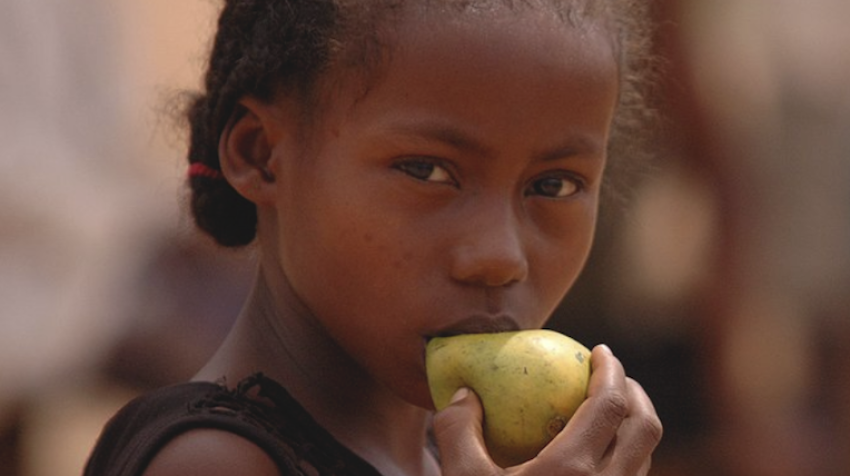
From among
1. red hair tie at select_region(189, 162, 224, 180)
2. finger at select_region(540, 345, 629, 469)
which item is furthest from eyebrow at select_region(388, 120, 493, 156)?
red hair tie at select_region(189, 162, 224, 180)

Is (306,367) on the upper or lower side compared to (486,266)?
lower

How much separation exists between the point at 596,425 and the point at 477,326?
0.76ft

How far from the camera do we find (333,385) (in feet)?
7.48

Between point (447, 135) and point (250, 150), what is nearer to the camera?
point (447, 135)

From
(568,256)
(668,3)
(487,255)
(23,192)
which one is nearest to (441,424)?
(487,255)

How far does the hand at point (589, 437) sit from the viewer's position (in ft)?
6.40

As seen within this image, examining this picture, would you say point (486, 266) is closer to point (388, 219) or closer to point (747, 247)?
point (388, 219)

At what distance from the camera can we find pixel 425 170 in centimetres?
216

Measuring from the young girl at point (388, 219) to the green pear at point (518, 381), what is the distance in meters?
0.03

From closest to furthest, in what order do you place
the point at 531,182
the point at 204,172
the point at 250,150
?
the point at 531,182, the point at 250,150, the point at 204,172

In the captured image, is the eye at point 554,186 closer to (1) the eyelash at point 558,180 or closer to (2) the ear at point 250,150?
(1) the eyelash at point 558,180

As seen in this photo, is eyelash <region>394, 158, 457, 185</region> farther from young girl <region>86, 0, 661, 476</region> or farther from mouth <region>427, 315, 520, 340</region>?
mouth <region>427, 315, 520, 340</region>

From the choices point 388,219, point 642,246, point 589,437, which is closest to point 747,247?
point 642,246

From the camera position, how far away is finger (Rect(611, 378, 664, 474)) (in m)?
2.01
